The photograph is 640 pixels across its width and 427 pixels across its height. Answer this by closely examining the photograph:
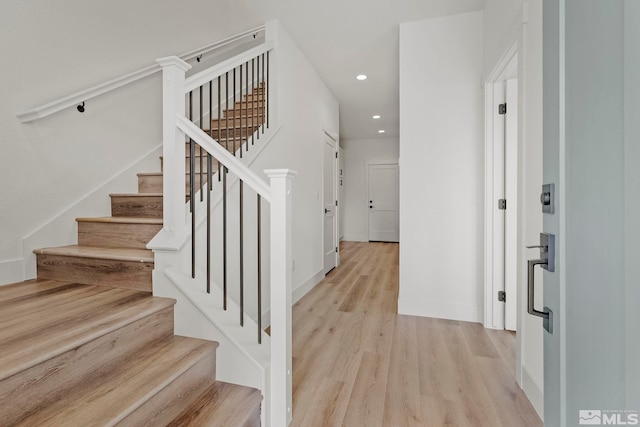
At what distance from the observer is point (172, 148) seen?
1621 mm

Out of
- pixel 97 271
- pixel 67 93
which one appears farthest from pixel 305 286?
pixel 67 93

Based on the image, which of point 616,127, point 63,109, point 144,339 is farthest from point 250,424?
point 63,109

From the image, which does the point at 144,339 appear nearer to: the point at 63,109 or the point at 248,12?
the point at 63,109

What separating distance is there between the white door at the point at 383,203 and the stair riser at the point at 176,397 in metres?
6.87

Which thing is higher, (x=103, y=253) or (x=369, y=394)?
(x=103, y=253)

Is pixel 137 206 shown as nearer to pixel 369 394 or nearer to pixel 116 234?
pixel 116 234

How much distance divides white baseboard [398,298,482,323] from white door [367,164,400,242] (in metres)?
5.08

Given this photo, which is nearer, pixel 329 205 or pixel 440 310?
pixel 440 310

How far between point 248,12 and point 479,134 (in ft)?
7.95

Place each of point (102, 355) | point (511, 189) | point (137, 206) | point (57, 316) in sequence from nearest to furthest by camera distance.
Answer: point (102, 355) → point (57, 316) → point (137, 206) → point (511, 189)

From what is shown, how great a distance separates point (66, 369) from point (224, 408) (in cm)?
59

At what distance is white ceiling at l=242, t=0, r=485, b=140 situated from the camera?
2666 millimetres

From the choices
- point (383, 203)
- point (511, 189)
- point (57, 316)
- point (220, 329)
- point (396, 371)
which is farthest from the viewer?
point (383, 203)

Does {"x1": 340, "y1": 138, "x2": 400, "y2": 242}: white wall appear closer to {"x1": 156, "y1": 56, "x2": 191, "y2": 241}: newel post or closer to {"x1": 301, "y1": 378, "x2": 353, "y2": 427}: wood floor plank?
{"x1": 301, "y1": 378, "x2": 353, "y2": 427}: wood floor plank
